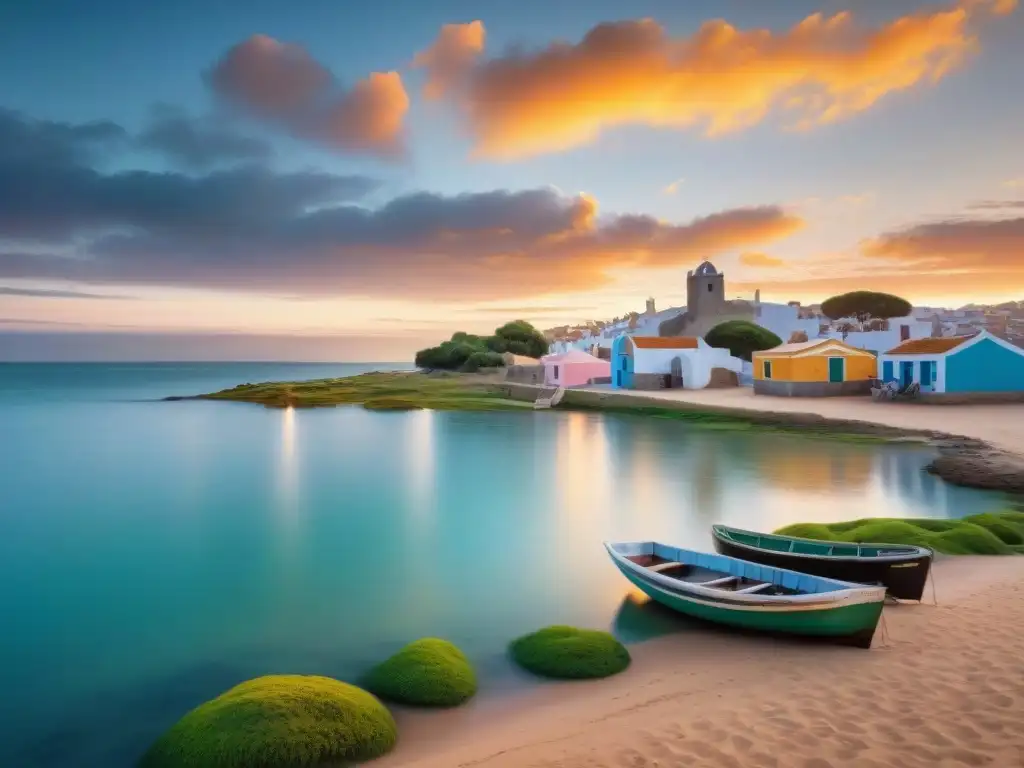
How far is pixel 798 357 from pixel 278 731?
38939 mm

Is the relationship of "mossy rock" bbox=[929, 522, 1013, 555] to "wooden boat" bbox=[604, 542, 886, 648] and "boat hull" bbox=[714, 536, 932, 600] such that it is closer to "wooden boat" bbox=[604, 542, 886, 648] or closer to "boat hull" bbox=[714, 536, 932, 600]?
"boat hull" bbox=[714, 536, 932, 600]

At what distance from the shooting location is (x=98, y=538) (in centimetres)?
1672

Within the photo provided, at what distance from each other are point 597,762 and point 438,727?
183 cm

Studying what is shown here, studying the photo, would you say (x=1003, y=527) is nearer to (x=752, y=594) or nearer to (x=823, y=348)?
(x=752, y=594)

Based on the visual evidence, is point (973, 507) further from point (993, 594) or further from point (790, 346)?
point (790, 346)

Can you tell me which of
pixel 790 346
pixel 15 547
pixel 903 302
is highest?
pixel 903 302

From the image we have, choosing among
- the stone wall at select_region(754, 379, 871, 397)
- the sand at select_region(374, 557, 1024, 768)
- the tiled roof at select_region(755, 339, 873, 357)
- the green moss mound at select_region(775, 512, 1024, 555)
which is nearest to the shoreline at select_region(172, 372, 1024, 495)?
the stone wall at select_region(754, 379, 871, 397)

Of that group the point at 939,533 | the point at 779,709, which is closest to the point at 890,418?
the point at 939,533

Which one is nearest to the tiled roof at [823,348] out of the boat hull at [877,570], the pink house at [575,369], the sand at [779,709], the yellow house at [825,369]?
the yellow house at [825,369]

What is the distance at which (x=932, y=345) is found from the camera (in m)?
36.0

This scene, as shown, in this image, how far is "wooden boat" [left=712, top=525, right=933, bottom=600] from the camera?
28.5 feet

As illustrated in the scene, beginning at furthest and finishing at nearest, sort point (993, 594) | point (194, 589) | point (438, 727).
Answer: point (194, 589) < point (993, 594) < point (438, 727)

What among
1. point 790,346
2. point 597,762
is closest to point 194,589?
point 597,762

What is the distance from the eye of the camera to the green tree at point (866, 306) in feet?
246
